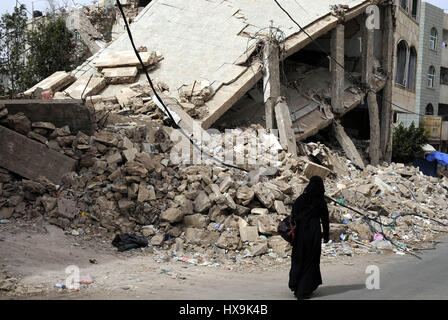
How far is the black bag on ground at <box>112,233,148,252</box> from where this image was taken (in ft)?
20.8

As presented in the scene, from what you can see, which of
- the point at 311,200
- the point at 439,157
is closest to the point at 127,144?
the point at 311,200

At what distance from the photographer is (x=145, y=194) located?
23.2 ft

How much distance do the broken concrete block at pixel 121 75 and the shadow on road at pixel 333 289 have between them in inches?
310

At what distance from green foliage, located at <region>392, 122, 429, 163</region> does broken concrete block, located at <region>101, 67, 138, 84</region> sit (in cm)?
1615

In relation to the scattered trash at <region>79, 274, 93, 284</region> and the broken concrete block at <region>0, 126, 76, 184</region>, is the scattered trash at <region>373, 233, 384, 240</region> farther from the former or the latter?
the broken concrete block at <region>0, 126, 76, 184</region>

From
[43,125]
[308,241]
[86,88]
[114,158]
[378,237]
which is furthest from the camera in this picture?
[86,88]

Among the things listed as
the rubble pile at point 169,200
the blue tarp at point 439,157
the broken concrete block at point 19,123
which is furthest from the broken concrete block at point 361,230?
the blue tarp at point 439,157

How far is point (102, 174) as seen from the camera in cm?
728

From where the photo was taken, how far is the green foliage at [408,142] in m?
23.0

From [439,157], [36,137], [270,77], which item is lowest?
[36,137]

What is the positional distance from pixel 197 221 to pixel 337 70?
8069mm

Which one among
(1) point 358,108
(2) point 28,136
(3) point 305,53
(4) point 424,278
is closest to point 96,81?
(2) point 28,136

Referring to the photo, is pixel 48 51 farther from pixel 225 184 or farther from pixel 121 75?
pixel 225 184
